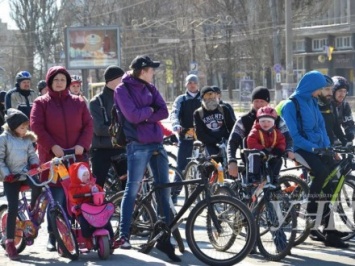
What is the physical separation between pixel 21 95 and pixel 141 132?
5804 millimetres

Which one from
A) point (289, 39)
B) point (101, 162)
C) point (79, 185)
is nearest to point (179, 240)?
point (79, 185)

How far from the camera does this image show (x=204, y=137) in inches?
447

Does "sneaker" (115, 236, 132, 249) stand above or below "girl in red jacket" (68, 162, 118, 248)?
below

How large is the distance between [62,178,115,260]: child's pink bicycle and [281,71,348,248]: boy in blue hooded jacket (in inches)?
91.9

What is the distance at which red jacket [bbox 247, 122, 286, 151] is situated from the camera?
8773 mm

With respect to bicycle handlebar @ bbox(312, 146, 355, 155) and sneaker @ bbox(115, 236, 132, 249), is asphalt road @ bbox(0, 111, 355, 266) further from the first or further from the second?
bicycle handlebar @ bbox(312, 146, 355, 155)

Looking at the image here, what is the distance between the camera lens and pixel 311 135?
9289 millimetres

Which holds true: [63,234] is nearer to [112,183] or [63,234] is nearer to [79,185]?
[79,185]

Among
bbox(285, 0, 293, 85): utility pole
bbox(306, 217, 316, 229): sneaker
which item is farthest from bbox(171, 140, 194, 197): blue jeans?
bbox(285, 0, 293, 85): utility pole

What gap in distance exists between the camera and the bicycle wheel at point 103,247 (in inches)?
310

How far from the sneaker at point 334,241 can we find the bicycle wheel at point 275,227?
0.96 metres

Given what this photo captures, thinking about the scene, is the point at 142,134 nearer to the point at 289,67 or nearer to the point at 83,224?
the point at 83,224

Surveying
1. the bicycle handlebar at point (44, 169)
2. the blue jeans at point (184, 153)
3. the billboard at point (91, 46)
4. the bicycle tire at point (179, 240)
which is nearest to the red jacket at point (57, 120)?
the bicycle handlebar at point (44, 169)

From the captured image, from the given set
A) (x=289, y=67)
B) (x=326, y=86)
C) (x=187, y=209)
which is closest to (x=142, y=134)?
(x=187, y=209)
